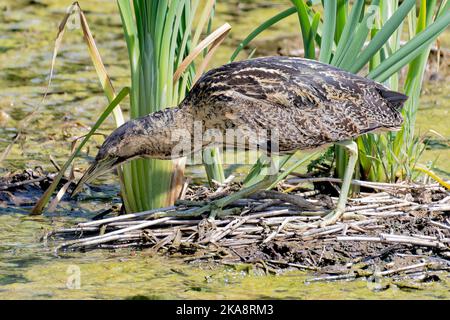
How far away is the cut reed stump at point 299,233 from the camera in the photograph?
5.95 meters

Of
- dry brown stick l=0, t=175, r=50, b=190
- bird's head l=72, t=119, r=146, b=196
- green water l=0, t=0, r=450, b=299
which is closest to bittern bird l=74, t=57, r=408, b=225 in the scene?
bird's head l=72, t=119, r=146, b=196

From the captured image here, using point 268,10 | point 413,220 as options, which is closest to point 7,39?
point 268,10

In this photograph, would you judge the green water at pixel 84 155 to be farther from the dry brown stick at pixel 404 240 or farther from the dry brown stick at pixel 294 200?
the dry brown stick at pixel 294 200

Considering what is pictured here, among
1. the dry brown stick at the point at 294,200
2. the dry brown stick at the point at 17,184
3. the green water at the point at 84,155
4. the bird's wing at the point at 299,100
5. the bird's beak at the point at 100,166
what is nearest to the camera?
the green water at the point at 84,155

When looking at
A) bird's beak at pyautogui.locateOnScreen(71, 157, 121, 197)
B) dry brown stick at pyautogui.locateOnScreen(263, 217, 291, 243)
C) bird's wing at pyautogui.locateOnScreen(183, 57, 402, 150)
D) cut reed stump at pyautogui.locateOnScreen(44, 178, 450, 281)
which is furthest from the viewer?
bird's beak at pyautogui.locateOnScreen(71, 157, 121, 197)

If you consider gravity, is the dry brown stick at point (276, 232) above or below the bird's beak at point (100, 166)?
below

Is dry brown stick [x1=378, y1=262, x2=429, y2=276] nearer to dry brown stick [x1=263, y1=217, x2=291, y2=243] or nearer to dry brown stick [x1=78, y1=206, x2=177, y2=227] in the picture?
dry brown stick [x1=263, y1=217, x2=291, y2=243]

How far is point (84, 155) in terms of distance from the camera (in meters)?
8.51

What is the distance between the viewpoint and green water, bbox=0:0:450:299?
5570mm

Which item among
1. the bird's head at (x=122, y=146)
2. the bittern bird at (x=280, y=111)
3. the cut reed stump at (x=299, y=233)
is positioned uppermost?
the bittern bird at (x=280, y=111)

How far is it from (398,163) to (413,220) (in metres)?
0.63

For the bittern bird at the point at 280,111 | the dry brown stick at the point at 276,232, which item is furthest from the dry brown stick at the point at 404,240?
the dry brown stick at the point at 276,232

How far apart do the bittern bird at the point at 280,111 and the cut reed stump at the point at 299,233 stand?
0.67ft

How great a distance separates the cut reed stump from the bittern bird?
0.67ft
